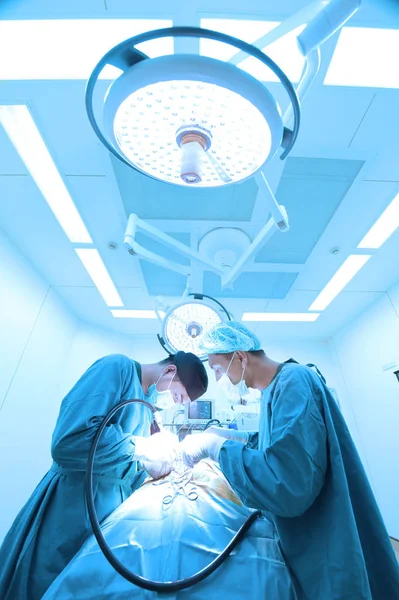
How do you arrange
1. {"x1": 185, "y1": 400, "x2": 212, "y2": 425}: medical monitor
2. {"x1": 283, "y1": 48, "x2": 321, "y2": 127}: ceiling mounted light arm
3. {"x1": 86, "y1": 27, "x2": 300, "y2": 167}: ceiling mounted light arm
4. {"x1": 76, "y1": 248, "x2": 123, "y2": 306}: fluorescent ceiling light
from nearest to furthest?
{"x1": 86, "y1": 27, "x2": 300, "y2": 167}: ceiling mounted light arm
{"x1": 283, "y1": 48, "x2": 321, "y2": 127}: ceiling mounted light arm
{"x1": 76, "y1": 248, "x2": 123, "y2": 306}: fluorescent ceiling light
{"x1": 185, "y1": 400, "x2": 212, "y2": 425}: medical monitor

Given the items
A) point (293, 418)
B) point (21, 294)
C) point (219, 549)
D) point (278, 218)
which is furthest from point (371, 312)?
point (21, 294)

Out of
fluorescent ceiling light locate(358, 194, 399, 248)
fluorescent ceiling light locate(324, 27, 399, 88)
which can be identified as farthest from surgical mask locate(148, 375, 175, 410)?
fluorescent ceiling light locate(358, 194, 399, 248)

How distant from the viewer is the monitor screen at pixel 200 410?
2648 millimetres

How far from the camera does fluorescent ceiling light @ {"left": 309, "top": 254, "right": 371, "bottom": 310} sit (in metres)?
2.02

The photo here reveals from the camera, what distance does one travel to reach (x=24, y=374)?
2.08 meters

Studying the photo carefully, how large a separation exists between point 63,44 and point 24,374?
214 cm

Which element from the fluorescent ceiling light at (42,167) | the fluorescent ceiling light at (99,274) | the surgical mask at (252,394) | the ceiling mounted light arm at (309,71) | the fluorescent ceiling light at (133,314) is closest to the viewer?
the ceiling mounted light arm at (309,71)

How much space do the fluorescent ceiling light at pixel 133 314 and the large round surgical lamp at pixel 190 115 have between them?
7.23ft

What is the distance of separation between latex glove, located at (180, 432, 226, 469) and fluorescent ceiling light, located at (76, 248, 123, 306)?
150 centimetres

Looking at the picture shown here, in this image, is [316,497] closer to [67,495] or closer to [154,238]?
[67,495]

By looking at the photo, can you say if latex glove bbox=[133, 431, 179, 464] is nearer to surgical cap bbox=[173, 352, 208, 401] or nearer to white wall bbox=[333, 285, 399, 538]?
surgical cap bbox=[173, 352, 208, 401]

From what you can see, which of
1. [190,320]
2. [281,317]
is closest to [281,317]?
[281,317]

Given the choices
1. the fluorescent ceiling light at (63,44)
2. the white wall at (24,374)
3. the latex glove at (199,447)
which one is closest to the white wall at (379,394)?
the latex glove at (199,447)

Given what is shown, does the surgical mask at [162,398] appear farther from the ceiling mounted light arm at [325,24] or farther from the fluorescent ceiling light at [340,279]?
the fluorescent ceiling light at [340,279]
